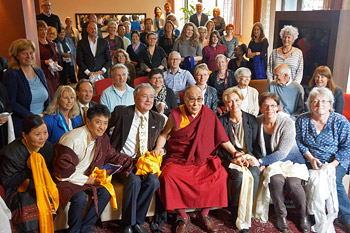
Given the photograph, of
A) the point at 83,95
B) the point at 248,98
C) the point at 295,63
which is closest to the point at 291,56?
the point at 295,63

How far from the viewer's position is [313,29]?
5.79m

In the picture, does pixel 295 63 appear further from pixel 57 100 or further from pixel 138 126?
pixel 57 100

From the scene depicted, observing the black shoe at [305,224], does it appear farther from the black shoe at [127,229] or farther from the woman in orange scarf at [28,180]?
the woman in orange scarf at [28,180]

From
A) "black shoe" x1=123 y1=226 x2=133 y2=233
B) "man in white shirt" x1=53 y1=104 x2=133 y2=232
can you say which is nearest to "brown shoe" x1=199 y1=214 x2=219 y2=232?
"black shoe" x1=123 y1=226 x2=133 y2=233

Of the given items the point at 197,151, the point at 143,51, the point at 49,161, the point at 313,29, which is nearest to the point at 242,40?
the point at 313,29

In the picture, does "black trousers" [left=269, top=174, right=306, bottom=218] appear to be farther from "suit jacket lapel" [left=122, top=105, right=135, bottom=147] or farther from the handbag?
the handbag

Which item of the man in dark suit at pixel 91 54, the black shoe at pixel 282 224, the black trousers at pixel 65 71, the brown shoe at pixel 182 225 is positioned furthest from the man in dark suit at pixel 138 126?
the black trousers at pixel 65 71

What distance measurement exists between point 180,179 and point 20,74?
2132 millimetres

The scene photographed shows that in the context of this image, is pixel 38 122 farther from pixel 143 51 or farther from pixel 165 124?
pixel 143 51

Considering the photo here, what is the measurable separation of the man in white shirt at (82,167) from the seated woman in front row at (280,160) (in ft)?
5.12

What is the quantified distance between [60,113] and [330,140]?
8.89 feet

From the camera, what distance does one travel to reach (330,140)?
11.0 ft

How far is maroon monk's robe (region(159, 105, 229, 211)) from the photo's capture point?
313 centimetres

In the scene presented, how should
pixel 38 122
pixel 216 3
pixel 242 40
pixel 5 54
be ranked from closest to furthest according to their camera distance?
pixel 38 122 < pixel 5 54 < pixel 242 40 < pixel 216 3
